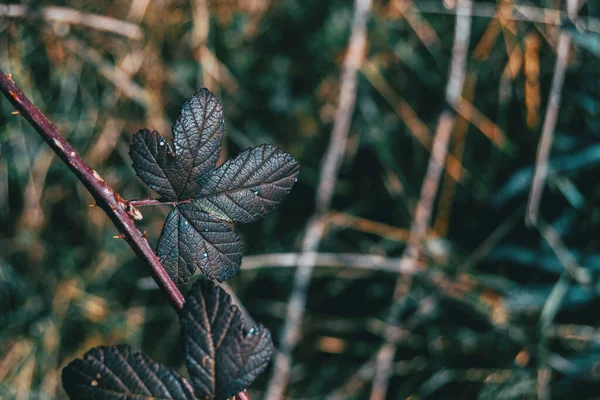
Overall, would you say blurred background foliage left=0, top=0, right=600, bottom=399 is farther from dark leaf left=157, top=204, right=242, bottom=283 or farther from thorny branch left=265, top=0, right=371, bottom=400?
dark leaf left=157, top=204, right=242, bottom=283

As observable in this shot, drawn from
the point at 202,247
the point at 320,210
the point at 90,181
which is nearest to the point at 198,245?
the point at 202,247

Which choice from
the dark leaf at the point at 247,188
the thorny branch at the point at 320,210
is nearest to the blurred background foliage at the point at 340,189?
the thorny branch at the point at 320,210

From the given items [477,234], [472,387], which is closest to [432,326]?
[472,387]

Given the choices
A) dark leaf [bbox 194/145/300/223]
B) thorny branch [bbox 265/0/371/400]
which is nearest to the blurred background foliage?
thorny branch [bbox 265/0/371/400]

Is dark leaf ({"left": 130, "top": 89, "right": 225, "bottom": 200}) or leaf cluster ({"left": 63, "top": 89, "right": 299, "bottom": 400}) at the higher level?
dark leaf ({"left": 130, "top": 89, "right": 225, "bottom": 200})

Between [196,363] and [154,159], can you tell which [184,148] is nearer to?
[154,159]

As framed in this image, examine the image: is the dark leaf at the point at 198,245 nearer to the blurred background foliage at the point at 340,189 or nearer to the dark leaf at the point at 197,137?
the dark leaf at the point at 197,137
